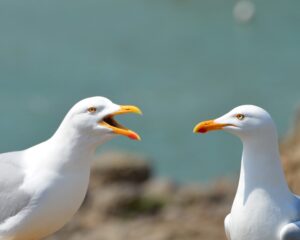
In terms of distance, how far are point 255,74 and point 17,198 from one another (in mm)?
13999

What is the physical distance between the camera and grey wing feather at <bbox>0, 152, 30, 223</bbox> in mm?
5453

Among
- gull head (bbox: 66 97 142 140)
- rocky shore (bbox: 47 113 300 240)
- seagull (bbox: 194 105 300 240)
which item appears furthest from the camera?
rocky shore (bbox: 47 113 300 240)

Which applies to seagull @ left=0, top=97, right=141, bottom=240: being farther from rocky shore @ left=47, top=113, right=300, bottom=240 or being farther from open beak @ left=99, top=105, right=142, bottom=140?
rocky shore @ left=47, top=113, right=300, bottom=240

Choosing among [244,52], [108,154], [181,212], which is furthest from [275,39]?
[181,212]

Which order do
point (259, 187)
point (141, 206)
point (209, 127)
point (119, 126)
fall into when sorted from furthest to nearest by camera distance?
1. point (141, 206)
2. point (119, 126)
3. point (209, 127)
4. point (259, 187)

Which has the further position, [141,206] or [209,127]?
[141,206]

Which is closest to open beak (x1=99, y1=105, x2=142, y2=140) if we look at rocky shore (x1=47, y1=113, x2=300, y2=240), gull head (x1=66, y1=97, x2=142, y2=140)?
gull head (x1=66, y1=97, x2=142, y2=140)

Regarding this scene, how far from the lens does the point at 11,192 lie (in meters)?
5.51

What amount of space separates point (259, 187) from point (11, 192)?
4.01 feet

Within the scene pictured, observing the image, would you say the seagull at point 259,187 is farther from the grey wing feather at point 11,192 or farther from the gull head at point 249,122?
the grey wing feather at point 11,192

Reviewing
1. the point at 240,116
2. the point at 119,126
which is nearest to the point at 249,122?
the point at 240,116

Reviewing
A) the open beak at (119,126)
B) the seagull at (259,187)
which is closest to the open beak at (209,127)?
the seagull at (259,187)

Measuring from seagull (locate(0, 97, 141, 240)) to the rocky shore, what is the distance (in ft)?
11.4

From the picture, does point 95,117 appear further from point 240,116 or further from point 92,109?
point 240,116
